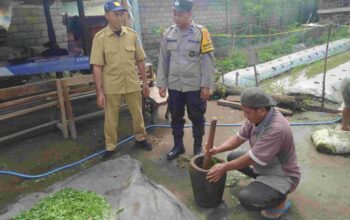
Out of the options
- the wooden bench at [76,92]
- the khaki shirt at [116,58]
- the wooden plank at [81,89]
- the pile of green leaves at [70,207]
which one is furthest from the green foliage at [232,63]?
the pile of green leaves at [70,207]

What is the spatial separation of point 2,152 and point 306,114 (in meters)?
4.91

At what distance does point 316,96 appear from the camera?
6.14 meters

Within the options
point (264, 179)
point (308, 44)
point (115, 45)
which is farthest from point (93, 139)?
point (308, 44)

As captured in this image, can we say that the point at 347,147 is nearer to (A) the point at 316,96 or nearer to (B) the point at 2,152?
(A) the point at 316,96

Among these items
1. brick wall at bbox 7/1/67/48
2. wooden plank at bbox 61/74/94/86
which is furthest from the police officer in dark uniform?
brick wall at bbox 7/1/67/48

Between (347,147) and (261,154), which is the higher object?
(261,154)

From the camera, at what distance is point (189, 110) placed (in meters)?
4.37

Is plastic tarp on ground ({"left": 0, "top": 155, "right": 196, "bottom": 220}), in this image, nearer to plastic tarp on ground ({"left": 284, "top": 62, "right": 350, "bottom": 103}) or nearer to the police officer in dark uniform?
the police officer in dark uniform

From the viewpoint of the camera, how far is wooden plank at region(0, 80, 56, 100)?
4.55m

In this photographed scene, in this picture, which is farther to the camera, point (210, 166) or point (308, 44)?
point (308, 44)

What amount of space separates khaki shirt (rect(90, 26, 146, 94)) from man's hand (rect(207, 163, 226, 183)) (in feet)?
6.02

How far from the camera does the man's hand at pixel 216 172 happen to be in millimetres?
3066

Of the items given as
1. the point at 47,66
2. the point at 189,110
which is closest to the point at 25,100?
the point at 47,66

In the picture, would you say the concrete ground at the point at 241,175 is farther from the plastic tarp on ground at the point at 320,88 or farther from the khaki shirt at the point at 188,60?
the khaki shirt at the point at 188,60
